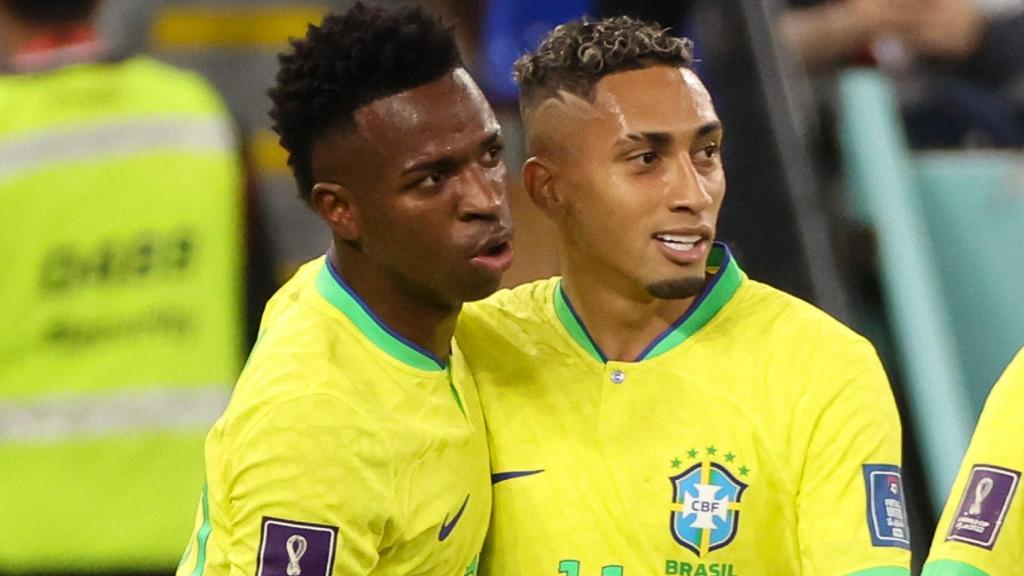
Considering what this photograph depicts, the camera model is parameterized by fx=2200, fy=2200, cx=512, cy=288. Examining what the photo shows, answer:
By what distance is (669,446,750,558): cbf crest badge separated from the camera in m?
2.94

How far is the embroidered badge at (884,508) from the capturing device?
9.31 ft

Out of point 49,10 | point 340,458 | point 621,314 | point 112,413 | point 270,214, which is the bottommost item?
point 112,413

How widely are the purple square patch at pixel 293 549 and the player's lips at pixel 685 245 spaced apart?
0.63 m

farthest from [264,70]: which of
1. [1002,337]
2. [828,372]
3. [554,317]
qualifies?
[828,372]

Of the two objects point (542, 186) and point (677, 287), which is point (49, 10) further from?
point (677, 287)

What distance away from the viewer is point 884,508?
2.85 metres

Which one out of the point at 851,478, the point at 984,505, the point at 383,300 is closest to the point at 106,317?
the point at 383,300

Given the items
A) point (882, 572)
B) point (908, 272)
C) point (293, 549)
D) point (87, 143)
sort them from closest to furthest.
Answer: point (293, 549) → point (882, 572) → point (87, 143) → point (908, 272)

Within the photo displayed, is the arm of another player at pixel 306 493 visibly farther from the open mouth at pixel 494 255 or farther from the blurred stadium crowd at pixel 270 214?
the blurred stadium crowd at pixel 270 214

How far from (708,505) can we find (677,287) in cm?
30

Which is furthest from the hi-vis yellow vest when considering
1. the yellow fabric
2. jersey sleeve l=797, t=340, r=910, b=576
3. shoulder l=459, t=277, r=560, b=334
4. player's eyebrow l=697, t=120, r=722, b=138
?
jersey sleeve l=797, t=340, r=910, b=576

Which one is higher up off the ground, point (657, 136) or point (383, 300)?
point (657, 136)

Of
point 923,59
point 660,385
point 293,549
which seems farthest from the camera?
point 923,59

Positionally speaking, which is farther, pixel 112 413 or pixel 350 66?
pixel 112 413
